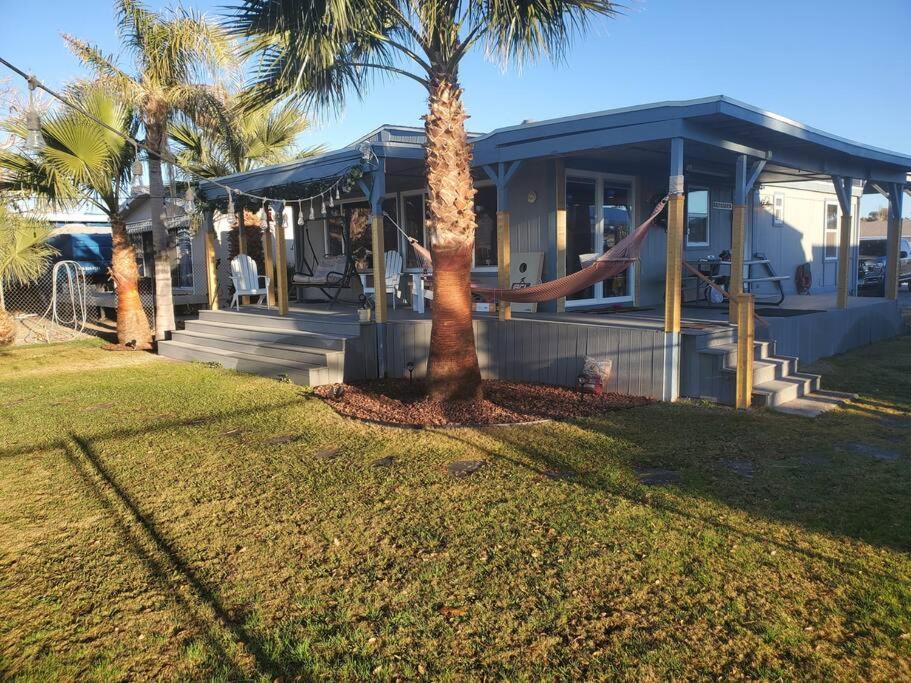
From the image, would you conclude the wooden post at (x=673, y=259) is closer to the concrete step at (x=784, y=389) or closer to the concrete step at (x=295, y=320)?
the concrete step at (x=784, y=389)

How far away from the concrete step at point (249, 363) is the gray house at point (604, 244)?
32 mm

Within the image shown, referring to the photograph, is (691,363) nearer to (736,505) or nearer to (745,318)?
(745,318)

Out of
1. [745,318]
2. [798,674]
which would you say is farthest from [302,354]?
[798,674]

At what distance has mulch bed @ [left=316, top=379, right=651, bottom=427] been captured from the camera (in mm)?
6293

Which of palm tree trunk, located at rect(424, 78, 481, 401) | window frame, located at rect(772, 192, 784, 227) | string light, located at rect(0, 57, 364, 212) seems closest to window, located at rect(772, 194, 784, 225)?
window frame, located at rect(772, 192, 784, 227)

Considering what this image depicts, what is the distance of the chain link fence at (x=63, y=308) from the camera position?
43.9 ft

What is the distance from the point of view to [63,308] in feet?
54.0

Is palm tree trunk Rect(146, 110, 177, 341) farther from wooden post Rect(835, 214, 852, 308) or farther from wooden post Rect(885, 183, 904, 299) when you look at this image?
wooden post Rect(885, 183, 904, 299)

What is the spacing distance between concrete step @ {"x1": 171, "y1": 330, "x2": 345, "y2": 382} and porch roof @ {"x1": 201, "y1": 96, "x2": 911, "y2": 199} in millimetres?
2321

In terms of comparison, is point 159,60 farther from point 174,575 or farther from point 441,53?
point 174,575

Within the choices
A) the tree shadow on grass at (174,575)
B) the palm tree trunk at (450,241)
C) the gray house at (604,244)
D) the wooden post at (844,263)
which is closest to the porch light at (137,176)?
the gray house at (604,244)

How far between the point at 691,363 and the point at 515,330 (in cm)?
216

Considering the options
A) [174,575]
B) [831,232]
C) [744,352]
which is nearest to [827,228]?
[831,232]

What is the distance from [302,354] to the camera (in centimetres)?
865
